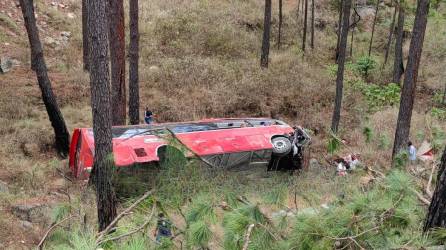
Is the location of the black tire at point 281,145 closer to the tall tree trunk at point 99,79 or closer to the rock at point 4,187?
the tall tree trunk at point 99,79

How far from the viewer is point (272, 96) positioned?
1775 cm

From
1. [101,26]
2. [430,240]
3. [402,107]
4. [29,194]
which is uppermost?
[101,26]

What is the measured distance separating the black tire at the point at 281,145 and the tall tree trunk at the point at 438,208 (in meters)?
6.70

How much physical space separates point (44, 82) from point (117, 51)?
6.60 ft

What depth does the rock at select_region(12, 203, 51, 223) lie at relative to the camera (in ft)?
25.1

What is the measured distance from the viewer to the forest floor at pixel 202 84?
34.8ft

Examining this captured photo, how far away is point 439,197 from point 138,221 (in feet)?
6.51

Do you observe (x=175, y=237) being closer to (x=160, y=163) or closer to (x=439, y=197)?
(x=160, y=163)

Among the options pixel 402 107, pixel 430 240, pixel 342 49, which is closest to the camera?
pixel 430 240

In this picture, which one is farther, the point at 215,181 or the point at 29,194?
the point at 29,194

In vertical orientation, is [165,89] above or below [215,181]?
below

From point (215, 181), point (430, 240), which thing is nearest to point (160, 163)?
point (215, 181)

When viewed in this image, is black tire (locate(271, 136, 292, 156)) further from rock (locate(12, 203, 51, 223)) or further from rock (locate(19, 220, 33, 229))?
rock (locate(19, 220, 33, 229))

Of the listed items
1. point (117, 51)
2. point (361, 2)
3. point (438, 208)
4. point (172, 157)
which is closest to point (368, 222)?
point (438, 208)
